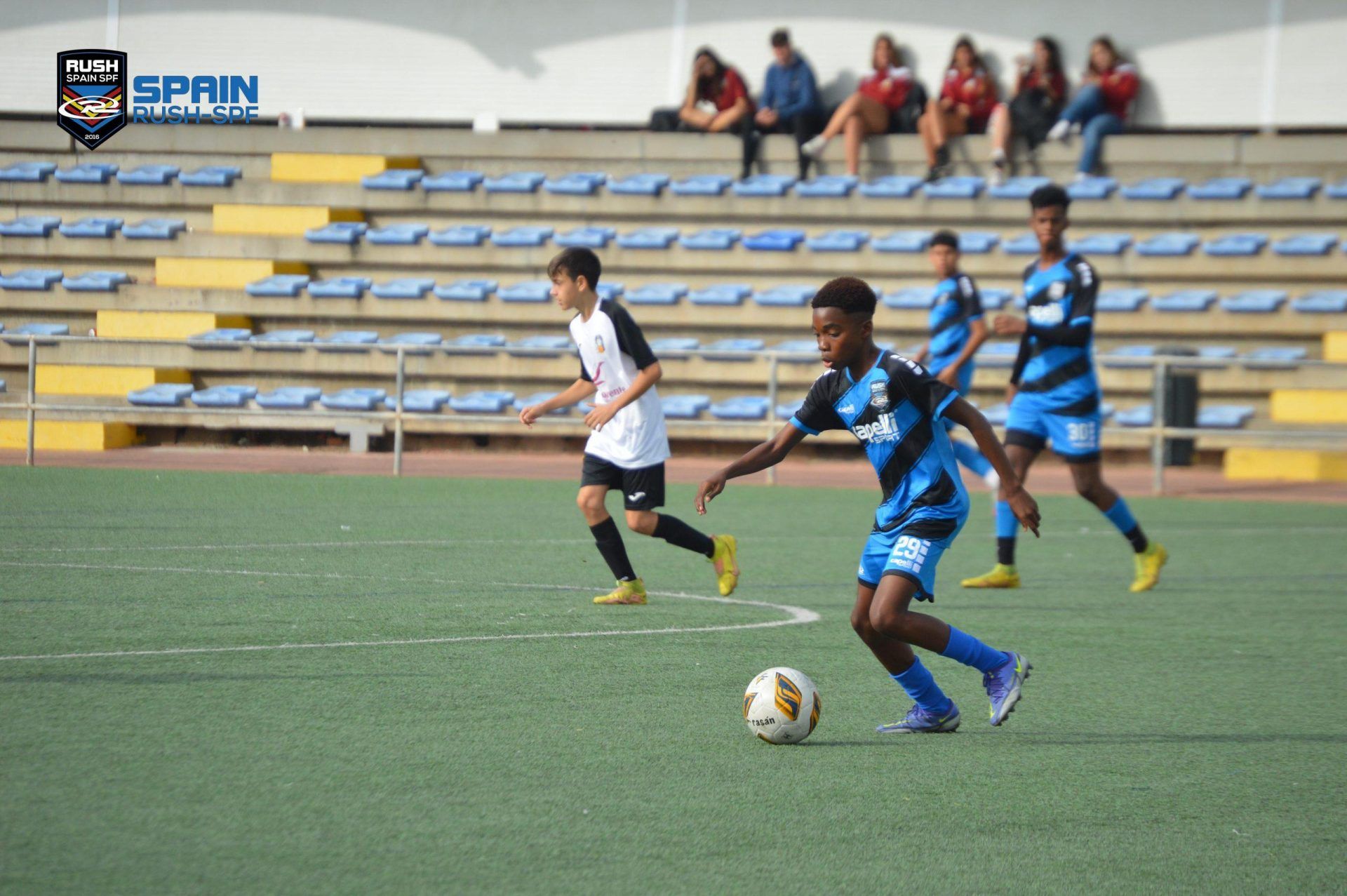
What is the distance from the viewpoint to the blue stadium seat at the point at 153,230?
1977 centimetres

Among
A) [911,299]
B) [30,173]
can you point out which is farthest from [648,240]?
Result: [30,173]

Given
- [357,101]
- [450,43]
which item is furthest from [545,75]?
[357,101]

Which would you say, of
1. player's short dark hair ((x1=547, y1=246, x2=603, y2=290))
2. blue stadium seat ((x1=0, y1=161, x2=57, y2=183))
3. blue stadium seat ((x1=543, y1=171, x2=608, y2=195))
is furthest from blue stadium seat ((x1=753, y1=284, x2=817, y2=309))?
player's short dark hair ((x1=547, y1=246, x2=603, y2=290))

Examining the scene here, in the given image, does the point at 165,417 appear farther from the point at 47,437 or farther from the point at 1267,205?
the point at 1267,205

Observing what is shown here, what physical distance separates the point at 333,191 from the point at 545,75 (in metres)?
3.67

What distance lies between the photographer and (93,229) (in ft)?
65.0

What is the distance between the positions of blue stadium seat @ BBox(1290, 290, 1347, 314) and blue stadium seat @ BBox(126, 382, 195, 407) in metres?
13.5

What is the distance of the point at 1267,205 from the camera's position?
60.4ft

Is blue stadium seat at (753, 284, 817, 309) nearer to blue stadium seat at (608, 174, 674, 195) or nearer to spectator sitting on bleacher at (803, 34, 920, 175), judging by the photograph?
blue stadium seat at (608, 174, 674, 195)

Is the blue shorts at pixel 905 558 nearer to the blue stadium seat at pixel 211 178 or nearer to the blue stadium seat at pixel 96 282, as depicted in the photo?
the blue stadium seat at pixel 96 282

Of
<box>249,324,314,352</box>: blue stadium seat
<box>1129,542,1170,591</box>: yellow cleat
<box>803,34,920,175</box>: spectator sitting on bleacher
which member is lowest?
<box>1129,542,1170,591</box>: yellow cleat

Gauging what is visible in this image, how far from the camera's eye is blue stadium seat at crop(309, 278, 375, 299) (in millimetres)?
18984

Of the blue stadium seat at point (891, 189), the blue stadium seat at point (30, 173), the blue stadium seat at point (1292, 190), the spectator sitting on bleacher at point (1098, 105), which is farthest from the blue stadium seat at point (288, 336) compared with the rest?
the blue stadium seat at point (1292, 190)

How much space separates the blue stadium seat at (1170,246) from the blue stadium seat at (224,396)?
36.9 ft
